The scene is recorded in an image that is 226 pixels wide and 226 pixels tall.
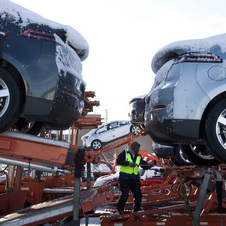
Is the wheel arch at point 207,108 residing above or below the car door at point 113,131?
below

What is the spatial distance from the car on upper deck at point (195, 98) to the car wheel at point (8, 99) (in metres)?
1.87

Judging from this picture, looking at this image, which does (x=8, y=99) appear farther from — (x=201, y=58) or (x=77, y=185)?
(x=201, y=58)

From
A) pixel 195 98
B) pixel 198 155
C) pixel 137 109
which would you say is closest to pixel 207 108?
pixel 195 98

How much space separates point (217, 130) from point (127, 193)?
2237 millimetres

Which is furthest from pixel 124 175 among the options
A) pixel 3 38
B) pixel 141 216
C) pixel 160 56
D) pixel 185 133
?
pixel 3 38

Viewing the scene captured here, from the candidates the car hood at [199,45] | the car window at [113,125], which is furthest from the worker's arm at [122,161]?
the car window at [113,125]

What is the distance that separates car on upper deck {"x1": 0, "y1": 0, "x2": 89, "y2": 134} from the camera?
3305 millimetres

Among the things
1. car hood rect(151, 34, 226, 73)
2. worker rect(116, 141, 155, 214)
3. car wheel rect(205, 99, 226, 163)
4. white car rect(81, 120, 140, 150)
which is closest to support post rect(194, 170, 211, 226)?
car wheel rect(205, 99, 226, 163)

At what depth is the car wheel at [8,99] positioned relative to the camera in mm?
3256

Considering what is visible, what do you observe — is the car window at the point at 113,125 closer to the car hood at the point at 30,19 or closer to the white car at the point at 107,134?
the white car at the point at 107,134

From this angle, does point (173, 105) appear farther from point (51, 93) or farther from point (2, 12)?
point (2, 12)

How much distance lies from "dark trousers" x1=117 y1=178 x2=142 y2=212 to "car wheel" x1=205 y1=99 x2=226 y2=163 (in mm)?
2005

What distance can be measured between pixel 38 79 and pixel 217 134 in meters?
2.34

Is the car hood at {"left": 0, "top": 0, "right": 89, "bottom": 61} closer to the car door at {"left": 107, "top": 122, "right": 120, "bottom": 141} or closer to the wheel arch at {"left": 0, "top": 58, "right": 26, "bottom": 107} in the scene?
the wheel arch at {"left": 0, "top": 58, "right": 26, "bottom": 107}
